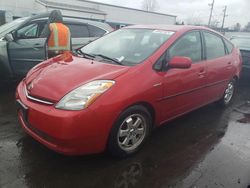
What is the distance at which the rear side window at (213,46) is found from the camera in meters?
4.85

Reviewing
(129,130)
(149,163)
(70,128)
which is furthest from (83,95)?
(149,163)

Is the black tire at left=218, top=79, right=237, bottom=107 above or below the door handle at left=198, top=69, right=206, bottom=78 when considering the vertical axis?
below

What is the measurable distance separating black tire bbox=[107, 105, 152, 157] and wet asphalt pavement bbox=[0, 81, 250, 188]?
124mm

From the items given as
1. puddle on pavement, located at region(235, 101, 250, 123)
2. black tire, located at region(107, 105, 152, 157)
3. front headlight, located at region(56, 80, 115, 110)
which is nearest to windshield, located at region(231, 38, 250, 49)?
puddle on pavement, located at region(235, 101, 250, 123)

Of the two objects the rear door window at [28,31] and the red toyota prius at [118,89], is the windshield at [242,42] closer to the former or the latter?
the red toyota prius at [118,89]

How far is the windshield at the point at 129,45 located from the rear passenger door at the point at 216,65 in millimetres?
1027

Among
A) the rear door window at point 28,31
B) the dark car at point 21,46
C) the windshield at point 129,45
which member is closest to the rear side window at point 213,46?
the windshield at point 129,45

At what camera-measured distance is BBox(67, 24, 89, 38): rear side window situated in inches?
284

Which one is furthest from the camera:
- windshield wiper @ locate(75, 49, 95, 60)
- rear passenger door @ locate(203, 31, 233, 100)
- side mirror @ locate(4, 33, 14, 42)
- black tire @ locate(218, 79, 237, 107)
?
side mirror @ locate(4, 33, 14, 42)

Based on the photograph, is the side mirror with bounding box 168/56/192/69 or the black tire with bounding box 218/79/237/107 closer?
the side mirror with bounding box 168/56/192/69

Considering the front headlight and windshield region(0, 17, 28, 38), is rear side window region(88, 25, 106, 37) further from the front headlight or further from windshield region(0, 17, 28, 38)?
the front headlight

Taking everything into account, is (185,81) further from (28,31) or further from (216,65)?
(28,31)

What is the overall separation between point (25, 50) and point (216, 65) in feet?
12.8

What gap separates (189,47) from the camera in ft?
14.4
